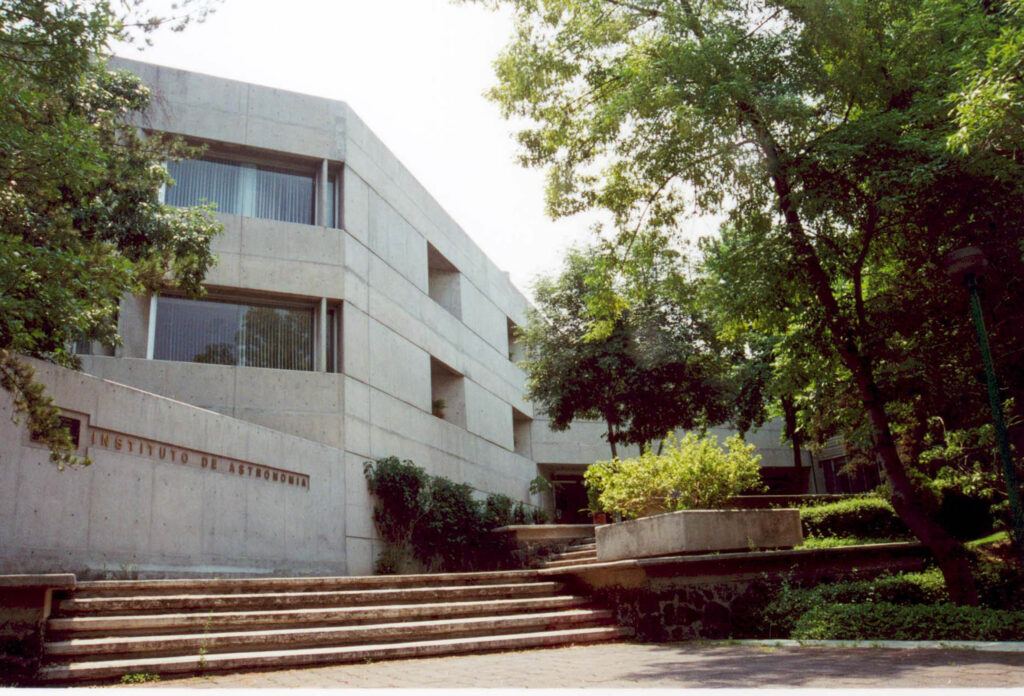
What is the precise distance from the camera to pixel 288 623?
25.7 feet

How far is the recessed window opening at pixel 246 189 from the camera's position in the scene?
15.0 m

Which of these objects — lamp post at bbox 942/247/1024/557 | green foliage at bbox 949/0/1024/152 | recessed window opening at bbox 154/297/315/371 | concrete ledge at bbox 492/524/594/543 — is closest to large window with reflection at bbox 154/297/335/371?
recessed window opening at bbox 154/297/315/371

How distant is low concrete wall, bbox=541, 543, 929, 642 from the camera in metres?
9.14

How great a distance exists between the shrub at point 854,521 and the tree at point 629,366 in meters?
4.66

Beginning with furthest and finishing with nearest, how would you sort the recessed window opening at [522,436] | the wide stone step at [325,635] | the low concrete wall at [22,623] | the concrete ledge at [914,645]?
the recessed window opening at [522,436]
the wide stone step at [325,635]
the concrete ledge at [914,645]
the low concrete wall at [22,623]

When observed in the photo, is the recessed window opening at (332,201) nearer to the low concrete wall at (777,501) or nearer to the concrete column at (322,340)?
the concrete column at (322,340)

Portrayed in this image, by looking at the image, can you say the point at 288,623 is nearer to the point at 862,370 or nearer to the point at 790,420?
the point at 862,370

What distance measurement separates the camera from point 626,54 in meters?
11.4

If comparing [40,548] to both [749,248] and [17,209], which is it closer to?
[17,209]

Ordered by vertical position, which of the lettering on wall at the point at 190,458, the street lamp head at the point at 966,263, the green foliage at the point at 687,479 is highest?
the street lamp head at the point at 966,263

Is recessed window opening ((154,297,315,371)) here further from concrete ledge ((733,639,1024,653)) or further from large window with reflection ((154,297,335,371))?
concrete ledge ((733,639,1024,653))

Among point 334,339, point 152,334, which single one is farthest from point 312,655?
point 334,339

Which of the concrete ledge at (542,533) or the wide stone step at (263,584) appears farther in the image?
the concrete ledge at (542,533)

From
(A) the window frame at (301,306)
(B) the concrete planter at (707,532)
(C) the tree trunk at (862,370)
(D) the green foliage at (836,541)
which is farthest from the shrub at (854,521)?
(A) the window frame at (301,306)
